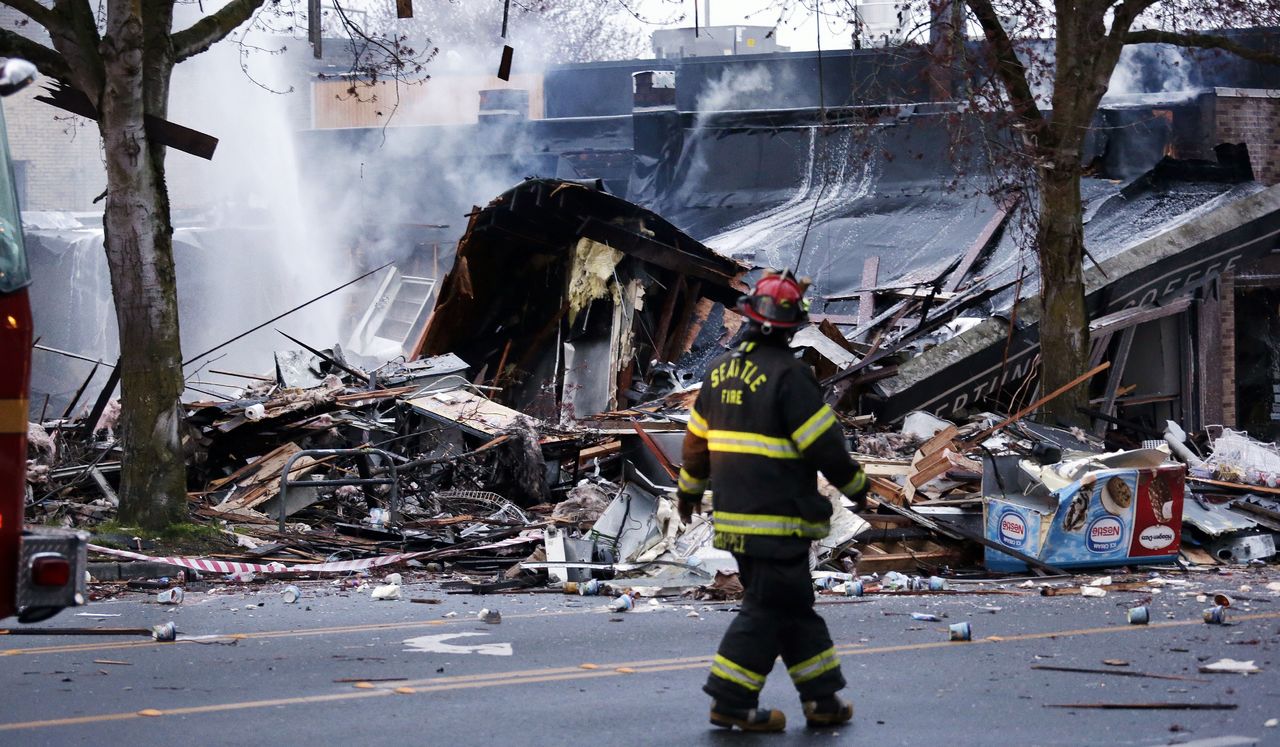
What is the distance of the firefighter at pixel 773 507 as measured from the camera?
522 centimetres

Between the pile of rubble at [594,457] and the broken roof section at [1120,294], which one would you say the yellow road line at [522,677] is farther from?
the broken roof section at [1120,294]

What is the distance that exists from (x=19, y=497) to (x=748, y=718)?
101 inches

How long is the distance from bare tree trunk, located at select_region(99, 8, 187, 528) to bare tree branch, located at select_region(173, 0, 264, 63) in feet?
2.63

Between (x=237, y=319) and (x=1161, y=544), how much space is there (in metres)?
26.8

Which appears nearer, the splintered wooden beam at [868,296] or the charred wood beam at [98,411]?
the charred wood beam at [98,411]

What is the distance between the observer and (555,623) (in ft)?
27.0

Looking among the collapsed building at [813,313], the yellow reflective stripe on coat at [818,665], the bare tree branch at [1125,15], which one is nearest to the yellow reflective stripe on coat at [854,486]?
the yellow reflective stripe on coat at [818,665]

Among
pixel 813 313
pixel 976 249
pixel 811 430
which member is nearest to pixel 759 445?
pixel 811 430

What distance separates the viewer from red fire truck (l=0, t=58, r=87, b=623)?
434 cm

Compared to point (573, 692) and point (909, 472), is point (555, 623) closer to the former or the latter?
point (573, 692)

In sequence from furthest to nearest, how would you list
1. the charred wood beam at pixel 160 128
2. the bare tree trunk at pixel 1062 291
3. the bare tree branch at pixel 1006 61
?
the bare tree trunk at pixel 1062 291
the bare tree branch at pixel 1006 61
the charred wood beam at pixel 160 128

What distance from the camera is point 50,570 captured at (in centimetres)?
436

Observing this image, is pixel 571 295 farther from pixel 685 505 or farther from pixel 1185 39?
pixel 685 505

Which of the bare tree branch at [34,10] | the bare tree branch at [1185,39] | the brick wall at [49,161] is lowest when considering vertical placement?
the bare tree branch at [1185,39]
